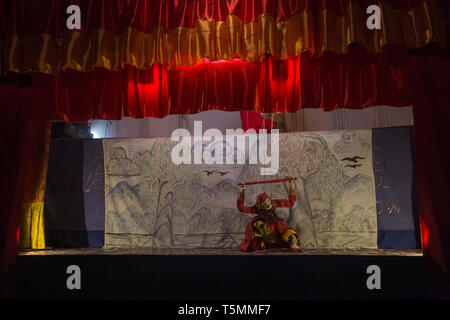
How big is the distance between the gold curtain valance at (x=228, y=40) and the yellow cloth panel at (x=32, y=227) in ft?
4.79

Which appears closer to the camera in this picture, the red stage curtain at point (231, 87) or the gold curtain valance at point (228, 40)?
the gold curtain valance at point (228, 40)

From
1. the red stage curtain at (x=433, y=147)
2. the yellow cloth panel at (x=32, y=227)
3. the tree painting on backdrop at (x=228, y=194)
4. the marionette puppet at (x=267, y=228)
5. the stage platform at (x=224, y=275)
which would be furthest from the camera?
the yellow cloth panel at (x=32, y=227)

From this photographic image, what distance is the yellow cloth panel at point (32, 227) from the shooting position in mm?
3559

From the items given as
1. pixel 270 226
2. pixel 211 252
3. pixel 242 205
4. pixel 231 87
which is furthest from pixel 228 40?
pixel 211 252

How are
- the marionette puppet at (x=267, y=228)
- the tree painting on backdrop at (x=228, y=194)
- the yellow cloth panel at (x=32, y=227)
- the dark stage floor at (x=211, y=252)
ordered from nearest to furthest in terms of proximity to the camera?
the dark stage floor at (x=211, y=252)
the marionette puppet at (x=267, y=228)
the tree painting on backdrop at (x=228, y=194)
the yellow cloth panel at (x=32, y=227)

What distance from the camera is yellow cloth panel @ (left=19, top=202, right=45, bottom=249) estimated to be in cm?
356

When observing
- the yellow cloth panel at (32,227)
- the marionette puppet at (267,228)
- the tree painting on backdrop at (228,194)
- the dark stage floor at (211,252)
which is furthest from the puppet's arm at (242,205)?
the yellow cloth panel at (32,227)

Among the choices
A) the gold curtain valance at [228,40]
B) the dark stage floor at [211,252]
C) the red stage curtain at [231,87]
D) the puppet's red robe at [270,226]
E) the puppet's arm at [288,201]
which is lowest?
the dark stage floor at [211,252]

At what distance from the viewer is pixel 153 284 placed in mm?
2270

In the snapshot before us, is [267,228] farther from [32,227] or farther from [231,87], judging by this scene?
[32,227]

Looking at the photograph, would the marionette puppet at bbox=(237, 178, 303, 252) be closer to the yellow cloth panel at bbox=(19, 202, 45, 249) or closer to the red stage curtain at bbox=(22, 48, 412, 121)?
the red stage curtain at bbox=(22, 48, 412, 121)

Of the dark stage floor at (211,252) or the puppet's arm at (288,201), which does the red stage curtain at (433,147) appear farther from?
the puppet's arm at (288,201)

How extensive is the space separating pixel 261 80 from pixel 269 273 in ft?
5.16

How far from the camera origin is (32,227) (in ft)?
11.8
